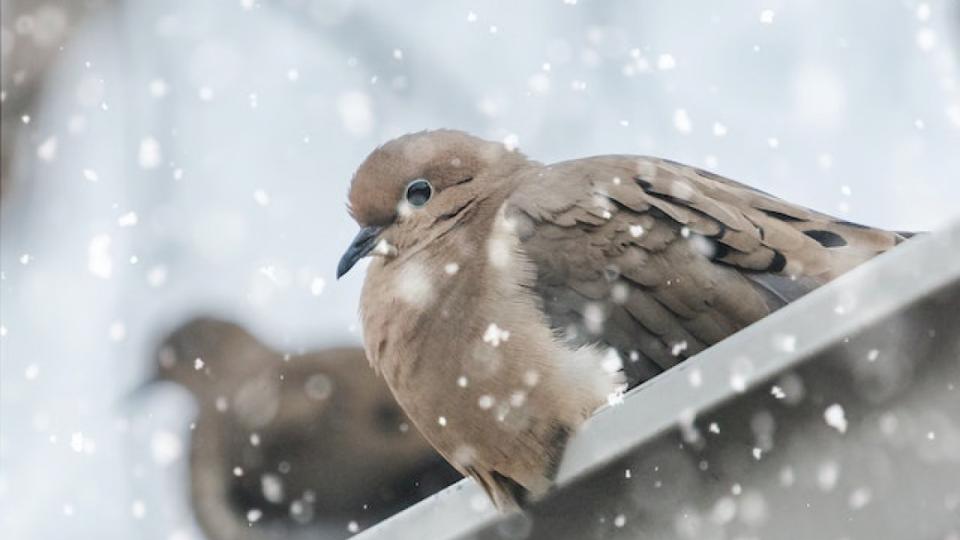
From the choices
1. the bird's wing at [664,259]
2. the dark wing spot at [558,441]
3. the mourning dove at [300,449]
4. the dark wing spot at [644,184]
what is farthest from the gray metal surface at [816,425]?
the mourning dove at [300,449]

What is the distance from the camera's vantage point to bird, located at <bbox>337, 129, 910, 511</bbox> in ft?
6.72

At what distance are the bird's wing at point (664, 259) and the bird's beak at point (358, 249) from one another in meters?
Result: 0.33

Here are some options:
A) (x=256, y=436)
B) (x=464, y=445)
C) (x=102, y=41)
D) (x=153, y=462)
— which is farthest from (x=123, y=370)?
(x=464, y=445)

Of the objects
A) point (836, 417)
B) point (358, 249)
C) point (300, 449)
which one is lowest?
point (300, 449)

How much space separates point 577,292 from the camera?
2141mm

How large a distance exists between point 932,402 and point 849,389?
0.22 feet

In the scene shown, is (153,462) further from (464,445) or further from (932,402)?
(932,402)

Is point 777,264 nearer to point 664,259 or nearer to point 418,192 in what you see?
point 664,259

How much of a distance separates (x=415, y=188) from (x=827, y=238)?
720 mm

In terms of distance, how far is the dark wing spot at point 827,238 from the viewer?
2164 mm

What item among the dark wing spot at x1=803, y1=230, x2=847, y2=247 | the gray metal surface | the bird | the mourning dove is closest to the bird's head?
the bird

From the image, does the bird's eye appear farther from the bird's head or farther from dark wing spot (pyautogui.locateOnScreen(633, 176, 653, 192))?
dark wing spot (pyautogui.locateOnScreen(633, 176, 653, 192))

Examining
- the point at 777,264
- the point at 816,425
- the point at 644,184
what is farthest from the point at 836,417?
the point at 644,184

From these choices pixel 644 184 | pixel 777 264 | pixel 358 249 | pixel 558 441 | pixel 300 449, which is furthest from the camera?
pixel 300 449
